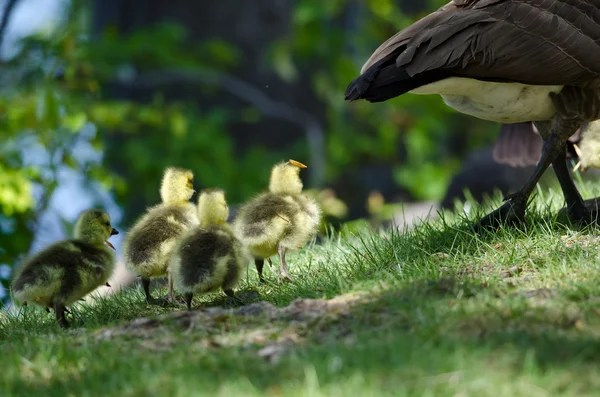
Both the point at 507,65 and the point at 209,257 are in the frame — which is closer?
the point at 209,257

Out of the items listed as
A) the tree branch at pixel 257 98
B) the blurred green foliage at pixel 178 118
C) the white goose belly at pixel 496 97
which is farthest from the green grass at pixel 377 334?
the tree branch at pixel 257 98

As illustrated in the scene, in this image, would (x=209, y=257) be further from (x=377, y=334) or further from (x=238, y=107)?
(x=238, y=107)

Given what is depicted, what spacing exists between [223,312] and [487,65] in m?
2.49

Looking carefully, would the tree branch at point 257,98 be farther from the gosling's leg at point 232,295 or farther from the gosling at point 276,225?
the gosling's leg at point 232,295

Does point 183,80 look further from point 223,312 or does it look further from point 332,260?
point 223,312

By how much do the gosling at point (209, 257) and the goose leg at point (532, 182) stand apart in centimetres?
196

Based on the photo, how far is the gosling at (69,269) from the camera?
521 cm

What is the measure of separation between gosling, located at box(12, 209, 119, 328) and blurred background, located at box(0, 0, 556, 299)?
6.00 meters

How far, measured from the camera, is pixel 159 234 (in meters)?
5.74

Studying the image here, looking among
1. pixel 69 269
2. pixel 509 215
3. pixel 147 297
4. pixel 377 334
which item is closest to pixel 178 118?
pixel 147 297

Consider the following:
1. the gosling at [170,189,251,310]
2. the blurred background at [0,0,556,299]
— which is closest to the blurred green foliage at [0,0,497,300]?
the blurred background at [0,0,556,299]

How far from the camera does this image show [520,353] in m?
3.76

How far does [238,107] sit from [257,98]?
3.32 ft

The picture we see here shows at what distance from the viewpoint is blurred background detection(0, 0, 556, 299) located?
1270 centimetres
